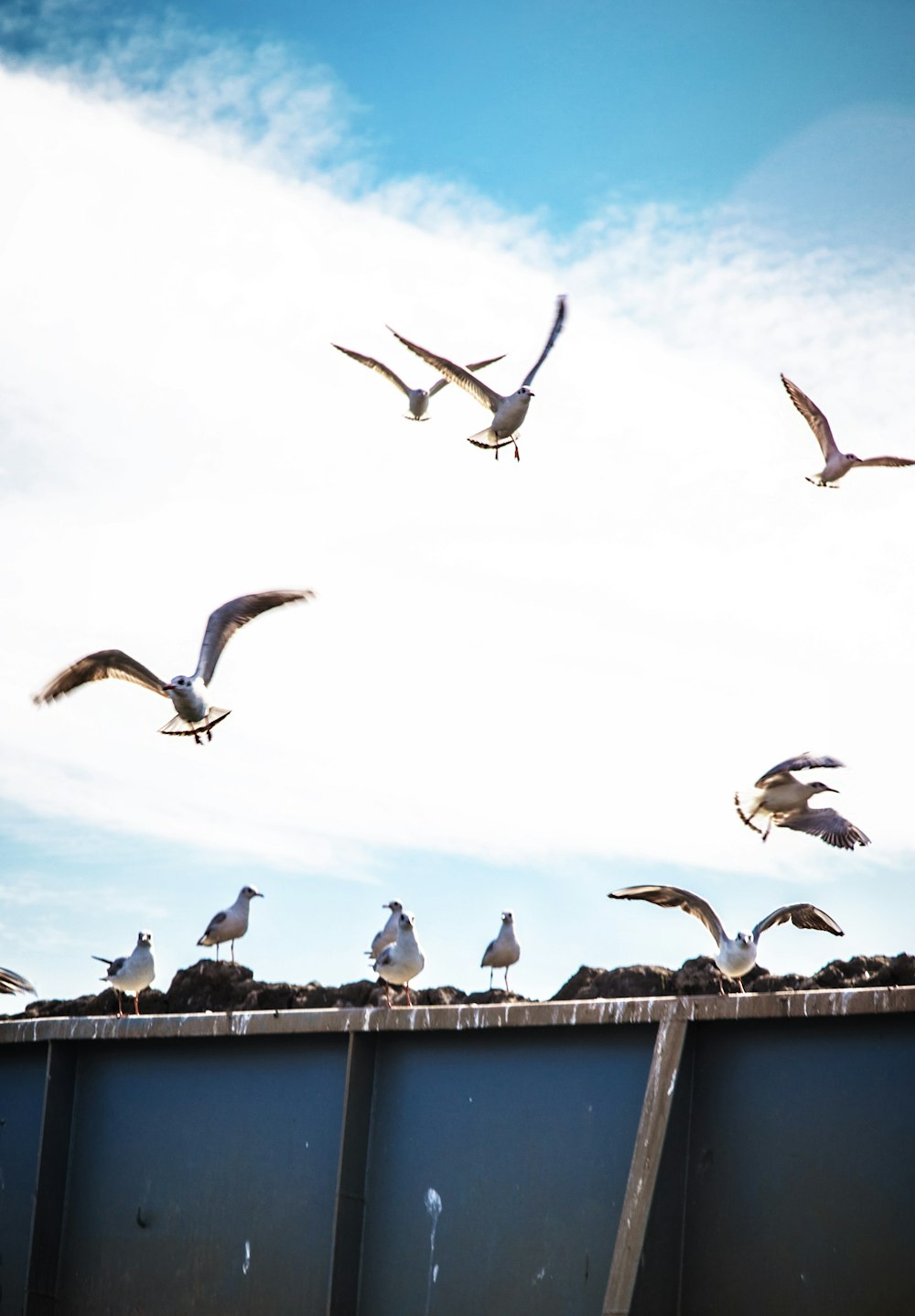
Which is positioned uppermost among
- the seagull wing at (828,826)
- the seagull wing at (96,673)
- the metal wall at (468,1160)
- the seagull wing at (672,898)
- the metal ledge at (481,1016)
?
the seagull wing at (96,673)

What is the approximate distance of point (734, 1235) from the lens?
6.86 metres

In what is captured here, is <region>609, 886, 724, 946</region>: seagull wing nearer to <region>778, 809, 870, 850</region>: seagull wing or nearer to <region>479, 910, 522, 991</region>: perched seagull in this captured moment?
<region>778, 809, 870, 850</region>: seagull wing

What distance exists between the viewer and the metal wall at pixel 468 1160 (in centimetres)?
667

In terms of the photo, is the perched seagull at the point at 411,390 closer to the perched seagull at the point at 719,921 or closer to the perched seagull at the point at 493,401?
the perched seagull at the point at 493,401

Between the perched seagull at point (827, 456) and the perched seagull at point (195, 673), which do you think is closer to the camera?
the perched seagull at point (195, 673)

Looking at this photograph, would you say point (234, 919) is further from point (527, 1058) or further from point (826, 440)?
point (826, 440)

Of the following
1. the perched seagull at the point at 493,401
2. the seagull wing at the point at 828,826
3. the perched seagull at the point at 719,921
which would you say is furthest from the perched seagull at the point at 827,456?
the perched seagull at the point at 719,921

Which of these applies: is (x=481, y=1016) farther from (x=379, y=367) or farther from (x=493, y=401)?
(x=379, y=367)

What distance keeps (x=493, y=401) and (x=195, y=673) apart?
12.7 feet

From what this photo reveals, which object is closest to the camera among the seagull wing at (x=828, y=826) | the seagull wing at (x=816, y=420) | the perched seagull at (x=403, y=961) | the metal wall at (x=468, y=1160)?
the metal wall at (x=468, y=1160)

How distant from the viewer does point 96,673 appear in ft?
40.9

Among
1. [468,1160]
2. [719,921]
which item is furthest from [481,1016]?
[719,921]

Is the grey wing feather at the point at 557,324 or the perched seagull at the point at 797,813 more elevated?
the grey wing feather at the point at 557,324

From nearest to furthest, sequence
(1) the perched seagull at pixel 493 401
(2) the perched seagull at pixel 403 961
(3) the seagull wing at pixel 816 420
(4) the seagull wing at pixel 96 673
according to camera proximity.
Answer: (2) the perched seagull at pixel 403 961 < (4) the seagull wing at pixel 96 673 < (1) the perched seagull at pixel 493 401 < (3) the seagull wing at pixel 816 420
